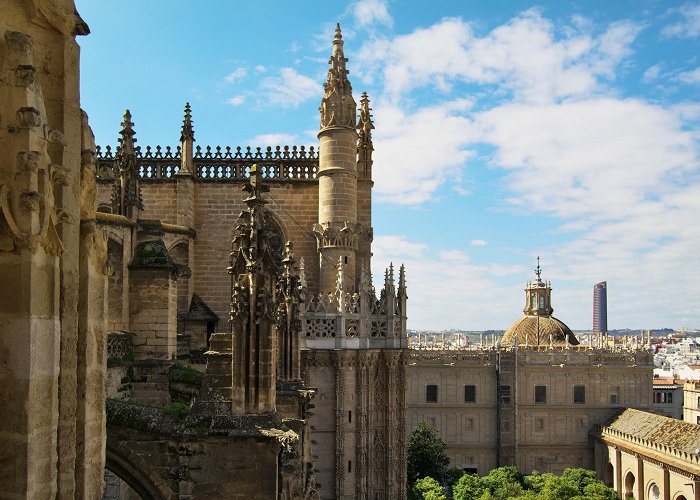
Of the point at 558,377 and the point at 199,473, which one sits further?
the point at 558,377

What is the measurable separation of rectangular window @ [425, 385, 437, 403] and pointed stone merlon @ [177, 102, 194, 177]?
104 ft

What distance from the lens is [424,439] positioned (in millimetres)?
41875

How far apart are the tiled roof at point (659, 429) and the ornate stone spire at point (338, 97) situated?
27.5 m

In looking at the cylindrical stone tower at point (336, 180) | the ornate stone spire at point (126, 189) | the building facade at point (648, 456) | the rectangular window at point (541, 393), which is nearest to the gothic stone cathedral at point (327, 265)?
the cylindrical stone tower at point (336, 180)

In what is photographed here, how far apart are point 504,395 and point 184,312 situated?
111 feet

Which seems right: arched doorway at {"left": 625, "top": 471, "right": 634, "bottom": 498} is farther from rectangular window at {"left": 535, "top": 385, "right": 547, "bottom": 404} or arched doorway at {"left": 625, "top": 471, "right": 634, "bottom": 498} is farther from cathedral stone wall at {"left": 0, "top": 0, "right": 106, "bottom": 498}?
cathedral stone wall at {"left": 0, "top": 0, "right": 106, "bottom": 498}

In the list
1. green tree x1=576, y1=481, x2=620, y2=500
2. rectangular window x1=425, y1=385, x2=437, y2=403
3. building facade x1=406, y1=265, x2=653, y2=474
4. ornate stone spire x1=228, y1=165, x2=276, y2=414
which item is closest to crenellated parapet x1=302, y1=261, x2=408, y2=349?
ornate stone spire x1=228, y1=165, x2=276, y2=414

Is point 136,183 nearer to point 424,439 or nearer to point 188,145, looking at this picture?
point 188,145

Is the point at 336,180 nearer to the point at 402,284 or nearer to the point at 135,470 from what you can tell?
the point at 402,284

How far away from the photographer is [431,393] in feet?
160

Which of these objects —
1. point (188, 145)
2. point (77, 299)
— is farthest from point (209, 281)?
point (77, 299)

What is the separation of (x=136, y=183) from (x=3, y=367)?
13.4 m

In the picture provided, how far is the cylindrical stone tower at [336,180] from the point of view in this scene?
2053 centimetres

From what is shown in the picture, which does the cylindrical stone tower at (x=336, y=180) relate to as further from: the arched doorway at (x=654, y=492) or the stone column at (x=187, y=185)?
the arched doorway at (x=654, y=492)
